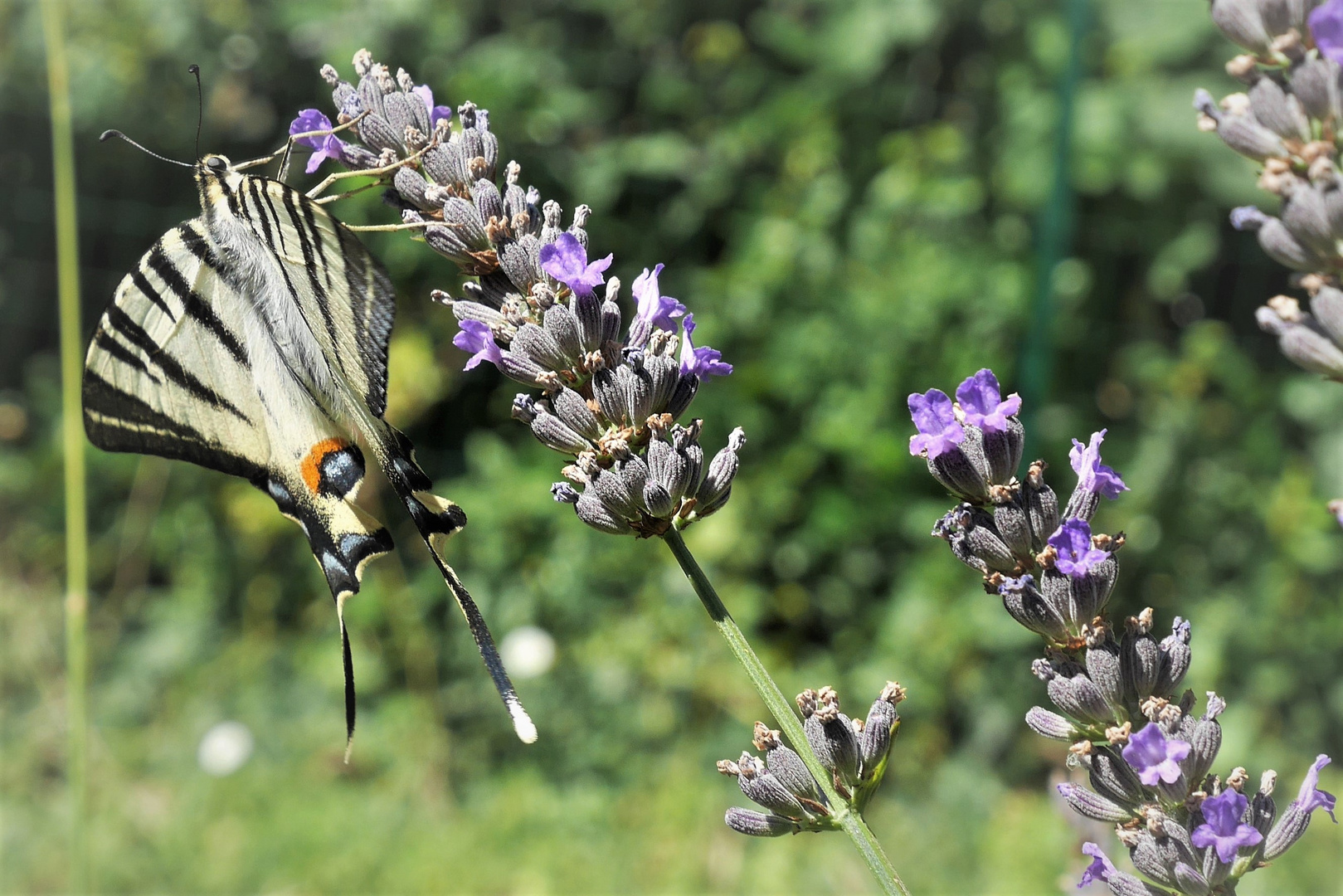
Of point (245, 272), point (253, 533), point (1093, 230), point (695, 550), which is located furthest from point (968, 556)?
point (253, 533)

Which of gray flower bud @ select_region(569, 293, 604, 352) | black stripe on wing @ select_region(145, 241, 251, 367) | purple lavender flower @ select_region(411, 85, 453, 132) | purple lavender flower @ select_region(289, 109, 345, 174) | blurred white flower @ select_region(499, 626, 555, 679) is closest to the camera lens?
gray flower bud @ select_region(569, 293, 604, 352)

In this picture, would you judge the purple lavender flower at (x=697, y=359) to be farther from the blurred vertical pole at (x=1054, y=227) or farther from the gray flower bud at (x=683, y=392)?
the blurred vertical pole at (x=1054, y=227)

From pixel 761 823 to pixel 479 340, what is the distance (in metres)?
0.53

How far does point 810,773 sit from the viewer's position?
37.6 inches

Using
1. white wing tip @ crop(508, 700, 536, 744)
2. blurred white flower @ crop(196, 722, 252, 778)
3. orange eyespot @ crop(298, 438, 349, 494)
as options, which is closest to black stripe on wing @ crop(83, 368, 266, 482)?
orange eyespot @ crop(298, 438, 349, 494)

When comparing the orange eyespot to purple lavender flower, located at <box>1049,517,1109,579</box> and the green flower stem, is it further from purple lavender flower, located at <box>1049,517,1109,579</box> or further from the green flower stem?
purple lavender flower, located at <box>1049,517,1109,579</box>

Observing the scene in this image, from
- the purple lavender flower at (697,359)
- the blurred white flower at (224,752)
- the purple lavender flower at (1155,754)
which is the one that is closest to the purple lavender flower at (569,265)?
the purple lavender flower at (697,359)

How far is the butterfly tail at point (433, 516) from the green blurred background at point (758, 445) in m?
2.02

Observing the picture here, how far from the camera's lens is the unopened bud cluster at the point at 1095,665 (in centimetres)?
84

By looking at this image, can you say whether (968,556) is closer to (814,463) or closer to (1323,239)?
(1323,239)

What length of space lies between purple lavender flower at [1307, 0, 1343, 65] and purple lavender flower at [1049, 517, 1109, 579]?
36cm

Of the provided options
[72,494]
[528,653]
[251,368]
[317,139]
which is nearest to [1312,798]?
[317,139]

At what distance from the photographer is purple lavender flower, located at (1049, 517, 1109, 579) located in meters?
0.87

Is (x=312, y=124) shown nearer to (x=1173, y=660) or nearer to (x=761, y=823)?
(x=761, y=823)
